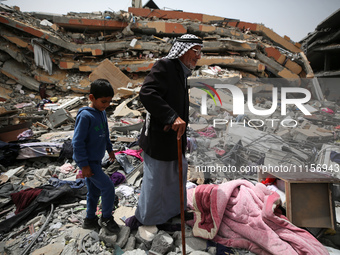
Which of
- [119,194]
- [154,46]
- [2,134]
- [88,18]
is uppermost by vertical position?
[88,18]

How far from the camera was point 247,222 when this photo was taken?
194 centimetres

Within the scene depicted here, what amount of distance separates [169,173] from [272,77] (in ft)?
43.0

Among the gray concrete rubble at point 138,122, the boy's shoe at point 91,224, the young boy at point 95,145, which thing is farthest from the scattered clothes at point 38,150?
the young boy at point 95,145

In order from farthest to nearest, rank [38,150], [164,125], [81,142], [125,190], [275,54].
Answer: [275,54]
[38,150]
[125,190]
[164,125]
[81,142]

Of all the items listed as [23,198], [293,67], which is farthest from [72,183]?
[293,67]

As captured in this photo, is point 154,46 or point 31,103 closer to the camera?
point 31,103

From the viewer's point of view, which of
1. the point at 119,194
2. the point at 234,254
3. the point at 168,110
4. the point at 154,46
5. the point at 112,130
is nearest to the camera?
the point at 168,110

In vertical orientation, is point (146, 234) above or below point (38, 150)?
below

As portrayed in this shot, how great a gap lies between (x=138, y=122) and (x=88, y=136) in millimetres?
4330

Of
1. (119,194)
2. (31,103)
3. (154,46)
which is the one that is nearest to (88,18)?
(154,46)

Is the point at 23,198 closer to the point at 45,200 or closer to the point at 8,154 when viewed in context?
the point at 45,200

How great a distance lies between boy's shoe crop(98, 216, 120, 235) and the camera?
1.95m

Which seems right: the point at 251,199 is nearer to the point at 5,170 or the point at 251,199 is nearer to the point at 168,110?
the point at 168,110

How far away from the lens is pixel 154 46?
33.1 ft
